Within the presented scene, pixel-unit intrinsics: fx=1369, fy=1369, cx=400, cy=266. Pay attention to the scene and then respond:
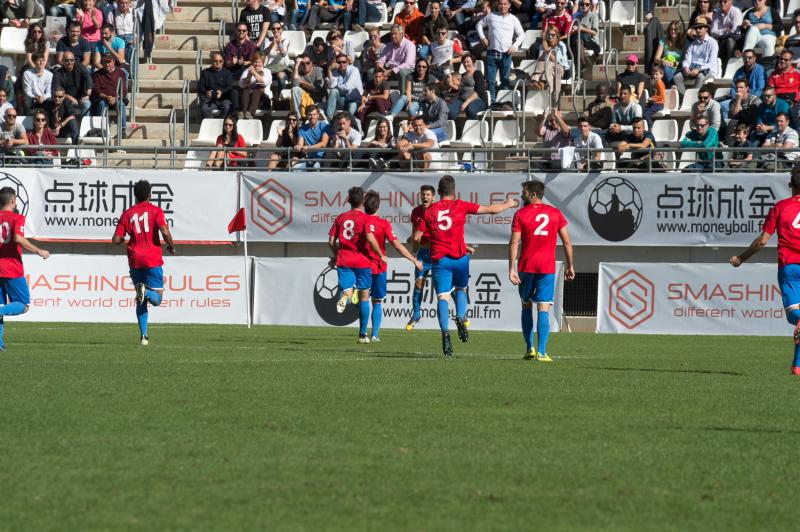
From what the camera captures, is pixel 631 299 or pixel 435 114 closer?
pixel 631 299

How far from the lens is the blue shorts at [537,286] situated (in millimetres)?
15180

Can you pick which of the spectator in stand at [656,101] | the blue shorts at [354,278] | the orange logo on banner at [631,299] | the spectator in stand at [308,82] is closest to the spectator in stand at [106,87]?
the spectator in stand at [308,82]

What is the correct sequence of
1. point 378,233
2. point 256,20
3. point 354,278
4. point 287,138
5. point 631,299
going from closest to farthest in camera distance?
point 378,233, point 354,278, point 631,299, point 287,138, point 256,20

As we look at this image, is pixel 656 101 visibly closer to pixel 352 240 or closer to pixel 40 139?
pixel 352 240

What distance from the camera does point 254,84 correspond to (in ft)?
97.1

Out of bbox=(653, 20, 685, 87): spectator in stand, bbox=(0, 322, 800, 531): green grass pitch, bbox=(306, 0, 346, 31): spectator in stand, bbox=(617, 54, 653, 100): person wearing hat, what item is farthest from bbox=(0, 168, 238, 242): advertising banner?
bbox=(0, 322, 800, 531): green grass pitch

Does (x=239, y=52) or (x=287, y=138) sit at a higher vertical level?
(x=239, y=52)

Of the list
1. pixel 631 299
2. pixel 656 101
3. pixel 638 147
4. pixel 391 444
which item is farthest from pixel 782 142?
pixel 391 444

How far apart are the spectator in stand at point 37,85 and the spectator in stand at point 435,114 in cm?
821

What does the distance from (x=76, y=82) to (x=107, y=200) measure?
→ 3982mm

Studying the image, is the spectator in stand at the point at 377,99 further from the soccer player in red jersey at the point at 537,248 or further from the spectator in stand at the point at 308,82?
the soccer player in red jersey at the point at 537,248

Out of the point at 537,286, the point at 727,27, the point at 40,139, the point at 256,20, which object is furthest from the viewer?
the point at 256,20

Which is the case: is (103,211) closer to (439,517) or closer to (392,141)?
(392,141)

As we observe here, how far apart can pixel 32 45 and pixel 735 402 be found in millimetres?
23021
